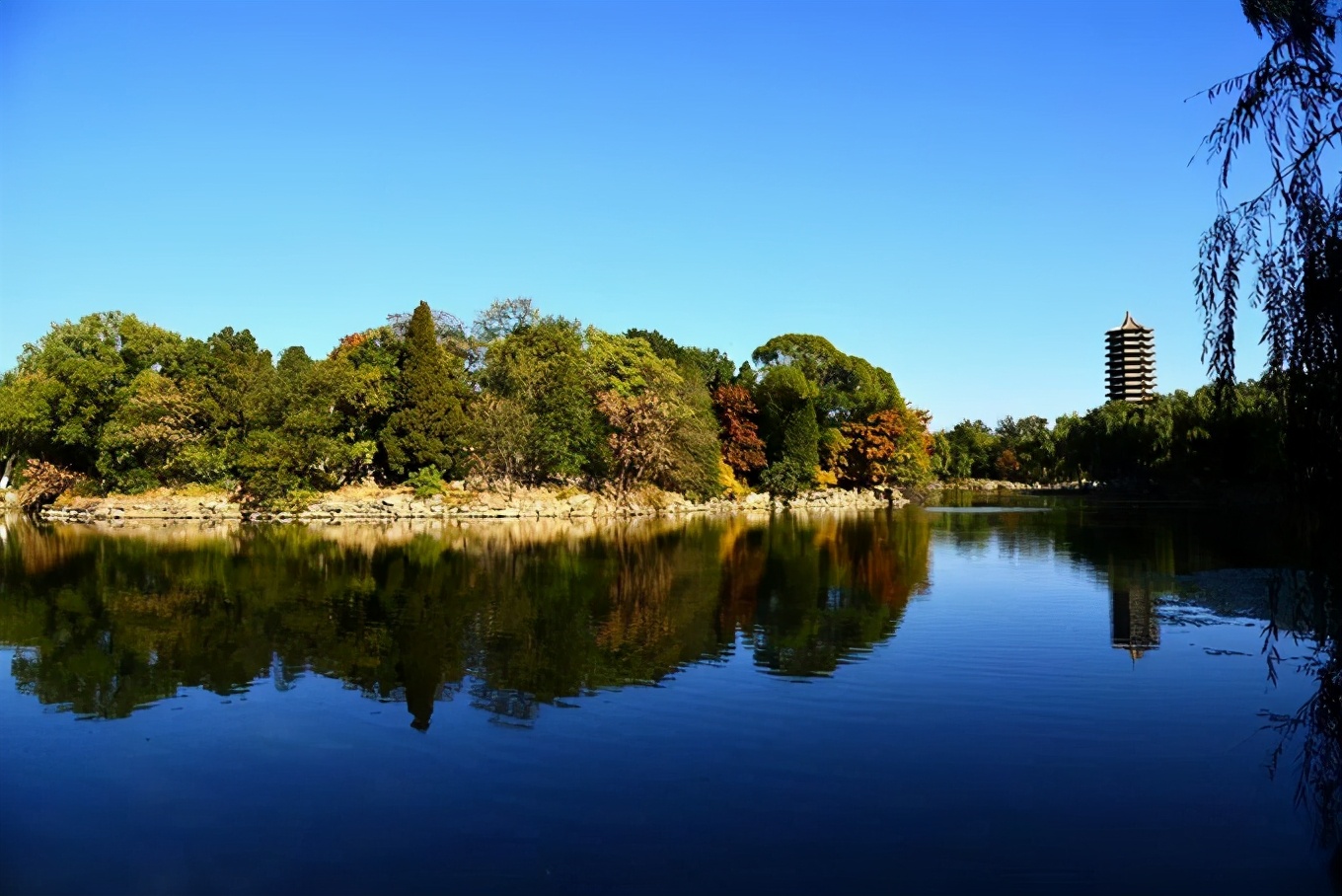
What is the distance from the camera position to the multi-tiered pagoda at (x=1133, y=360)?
82312 mm

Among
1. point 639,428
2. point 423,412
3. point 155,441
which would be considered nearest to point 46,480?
point 155,441

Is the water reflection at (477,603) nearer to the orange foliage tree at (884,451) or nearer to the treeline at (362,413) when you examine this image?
the treeline at (362,413)

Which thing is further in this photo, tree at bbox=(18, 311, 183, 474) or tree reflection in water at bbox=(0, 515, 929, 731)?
tree at bbox=(18, 311, 183, 474)

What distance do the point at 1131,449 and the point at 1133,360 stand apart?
2232cm

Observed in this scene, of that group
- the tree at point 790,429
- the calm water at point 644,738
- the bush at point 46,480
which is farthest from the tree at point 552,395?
the calm water at point 644,738

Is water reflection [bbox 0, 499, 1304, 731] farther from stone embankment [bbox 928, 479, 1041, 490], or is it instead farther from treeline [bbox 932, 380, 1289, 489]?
stone embankment [bbox 928, 479, 1041, 490]

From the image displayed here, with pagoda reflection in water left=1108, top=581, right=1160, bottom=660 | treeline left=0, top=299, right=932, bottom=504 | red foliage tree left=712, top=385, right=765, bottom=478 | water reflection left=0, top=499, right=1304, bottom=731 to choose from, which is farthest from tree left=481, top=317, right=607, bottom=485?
pagoda reflection in water left=1108, top=581, right=1160, bottom=660

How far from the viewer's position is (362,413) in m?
42.8

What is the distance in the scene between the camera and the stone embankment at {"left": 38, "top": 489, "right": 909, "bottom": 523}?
40.3m

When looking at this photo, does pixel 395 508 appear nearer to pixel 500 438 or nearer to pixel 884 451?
pixel 500 438

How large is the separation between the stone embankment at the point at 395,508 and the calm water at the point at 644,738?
800 inches

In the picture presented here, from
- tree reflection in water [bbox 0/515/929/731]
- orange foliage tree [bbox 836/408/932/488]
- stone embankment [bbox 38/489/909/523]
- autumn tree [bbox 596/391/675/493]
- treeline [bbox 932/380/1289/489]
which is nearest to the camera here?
tree reflection in water [bbox 0/515/929/731]

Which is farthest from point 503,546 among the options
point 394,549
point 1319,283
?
point 1319,283

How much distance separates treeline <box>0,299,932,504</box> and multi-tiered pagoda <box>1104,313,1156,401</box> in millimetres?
49172
